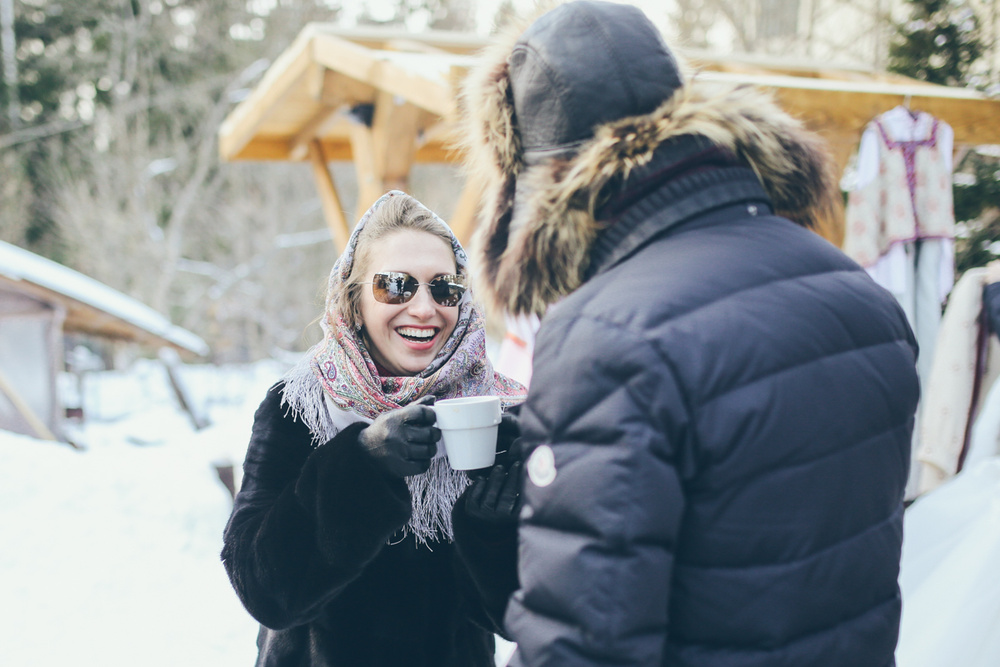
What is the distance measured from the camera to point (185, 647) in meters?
3.53

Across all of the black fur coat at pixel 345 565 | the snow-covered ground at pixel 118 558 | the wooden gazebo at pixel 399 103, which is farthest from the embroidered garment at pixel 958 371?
the black fur coat at pixel 345 565

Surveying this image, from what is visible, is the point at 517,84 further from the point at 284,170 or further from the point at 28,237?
the point at 28,237

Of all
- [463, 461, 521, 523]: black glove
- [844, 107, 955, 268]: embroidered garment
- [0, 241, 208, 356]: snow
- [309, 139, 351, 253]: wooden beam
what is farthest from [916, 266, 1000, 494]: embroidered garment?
[0, 241, 208, 356]: snow

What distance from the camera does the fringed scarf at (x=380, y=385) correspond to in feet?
5.77

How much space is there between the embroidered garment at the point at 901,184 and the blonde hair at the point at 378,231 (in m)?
2.58

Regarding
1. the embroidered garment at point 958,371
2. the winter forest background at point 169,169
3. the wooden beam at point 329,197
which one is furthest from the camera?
the winter forest background at point 169,169

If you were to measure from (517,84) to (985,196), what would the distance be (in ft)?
18.0

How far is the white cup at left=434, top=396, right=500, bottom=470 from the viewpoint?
1363mm

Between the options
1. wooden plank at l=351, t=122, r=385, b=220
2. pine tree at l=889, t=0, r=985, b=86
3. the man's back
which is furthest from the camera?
pine tree at l=889, t=0, r=985, b=86

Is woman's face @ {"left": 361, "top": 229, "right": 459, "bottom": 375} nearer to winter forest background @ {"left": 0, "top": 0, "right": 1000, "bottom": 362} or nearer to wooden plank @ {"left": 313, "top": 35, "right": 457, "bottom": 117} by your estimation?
wooden plank @ {"left": 313, "top": 35, "right": 457, "bottom": 117}

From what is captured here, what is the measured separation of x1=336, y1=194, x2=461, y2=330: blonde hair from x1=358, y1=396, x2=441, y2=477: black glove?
54 centimetres

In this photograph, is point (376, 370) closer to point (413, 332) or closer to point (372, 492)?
point (413, 332)

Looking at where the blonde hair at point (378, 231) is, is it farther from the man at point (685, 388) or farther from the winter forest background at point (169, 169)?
the winter forest background at point (169, 169)

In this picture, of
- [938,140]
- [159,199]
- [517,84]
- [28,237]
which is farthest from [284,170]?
[517,84]
